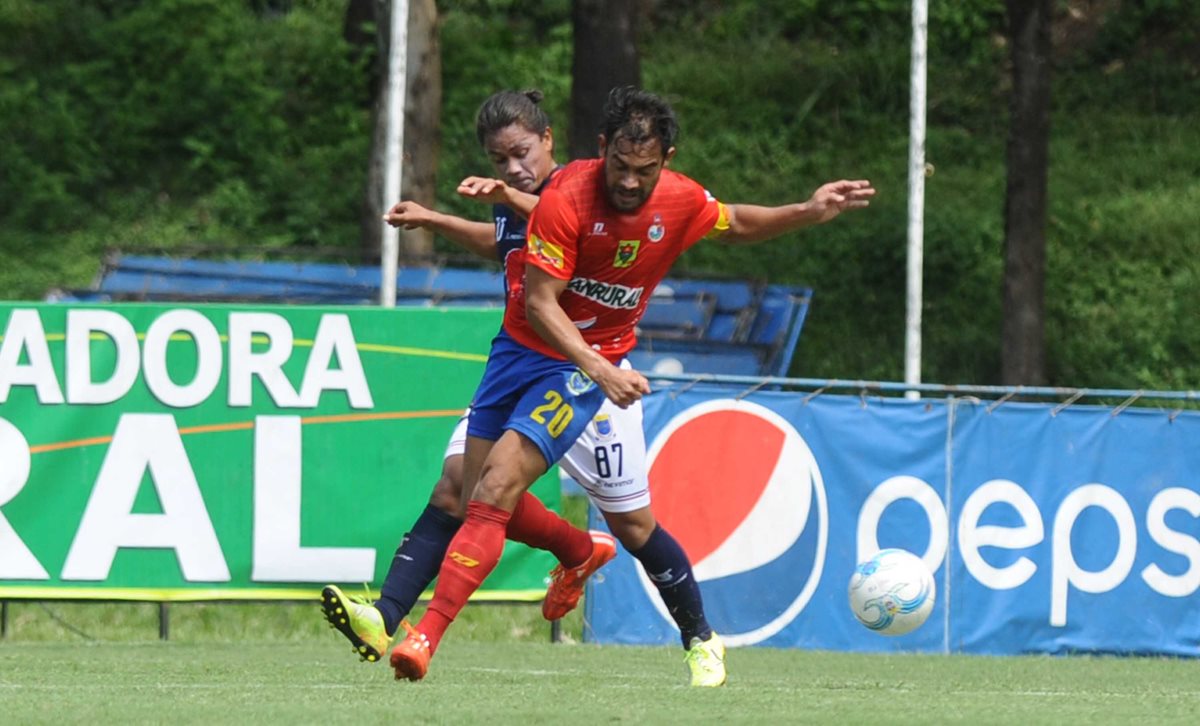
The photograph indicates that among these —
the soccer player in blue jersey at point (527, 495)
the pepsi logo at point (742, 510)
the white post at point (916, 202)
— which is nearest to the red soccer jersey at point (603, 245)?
the soccer player in blue jersey at point (527, 495)

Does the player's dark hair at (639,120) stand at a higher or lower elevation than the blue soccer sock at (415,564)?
higher

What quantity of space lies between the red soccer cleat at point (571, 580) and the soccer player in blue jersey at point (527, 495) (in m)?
0.11

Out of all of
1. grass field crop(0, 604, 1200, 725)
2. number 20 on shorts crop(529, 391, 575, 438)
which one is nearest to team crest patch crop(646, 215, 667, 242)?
number 20 on shorts crop(529, 391, 575, 438)

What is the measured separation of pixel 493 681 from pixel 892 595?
173 centimetres

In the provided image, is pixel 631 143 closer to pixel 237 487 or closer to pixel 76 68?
pixel 237 487

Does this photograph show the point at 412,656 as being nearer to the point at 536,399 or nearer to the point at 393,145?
the point at 536,399

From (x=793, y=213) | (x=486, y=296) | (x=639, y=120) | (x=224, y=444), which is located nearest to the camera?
(x=639, y=120)

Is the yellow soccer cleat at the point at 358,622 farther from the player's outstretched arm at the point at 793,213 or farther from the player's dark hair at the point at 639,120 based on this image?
the player's outstretched arm at the point at 793,213

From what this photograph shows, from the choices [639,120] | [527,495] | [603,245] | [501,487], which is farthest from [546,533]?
[639,120]

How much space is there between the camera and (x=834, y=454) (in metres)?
10.4

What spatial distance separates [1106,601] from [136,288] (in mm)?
10683

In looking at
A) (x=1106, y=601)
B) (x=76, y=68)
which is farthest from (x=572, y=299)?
(x=76, y=68)

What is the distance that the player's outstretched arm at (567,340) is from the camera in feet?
21.0

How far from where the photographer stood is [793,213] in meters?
7.22
